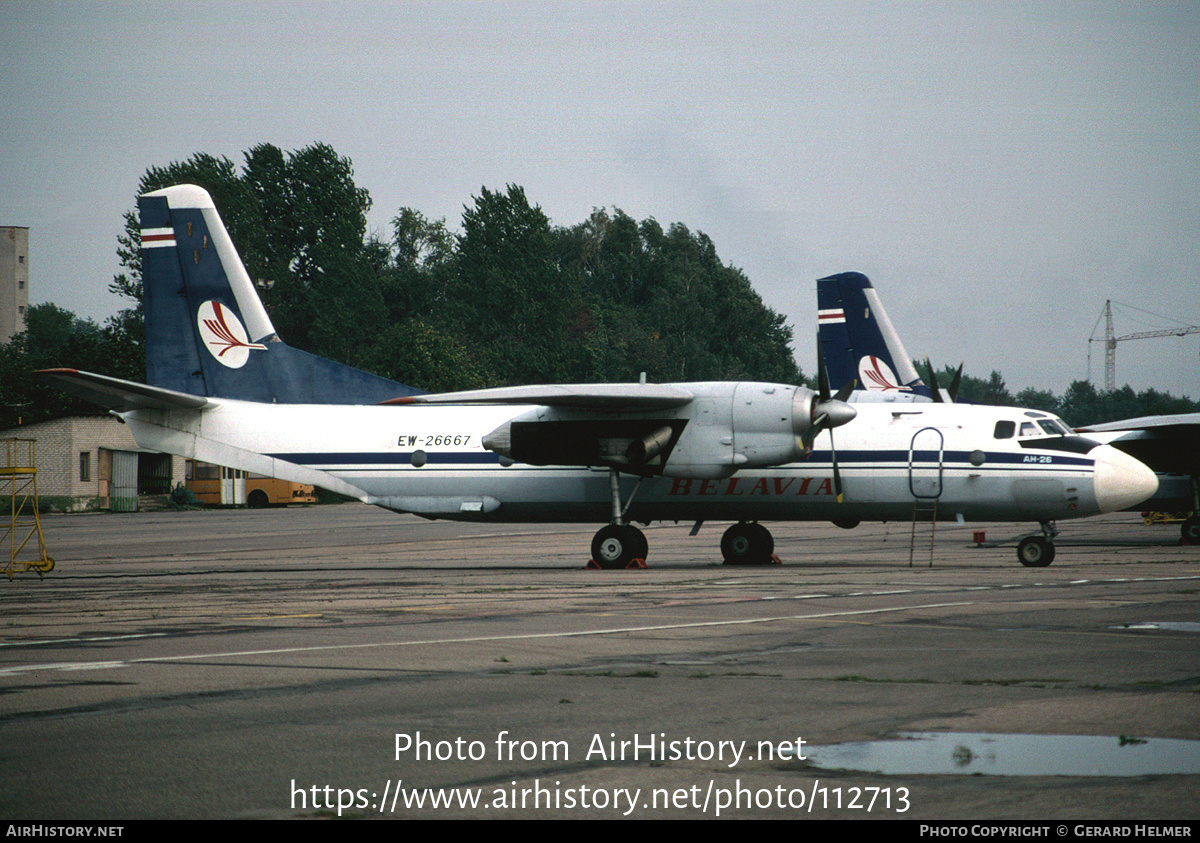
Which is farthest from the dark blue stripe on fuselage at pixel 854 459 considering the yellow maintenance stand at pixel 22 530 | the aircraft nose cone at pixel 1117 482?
the yellow maintenance stand at pixel 22 530

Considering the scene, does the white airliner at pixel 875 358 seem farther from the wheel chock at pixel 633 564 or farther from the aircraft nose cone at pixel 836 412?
the wheel chock at pixel 633 564

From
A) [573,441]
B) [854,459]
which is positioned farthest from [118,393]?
[854,459]

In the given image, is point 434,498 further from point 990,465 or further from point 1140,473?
point 1140,473

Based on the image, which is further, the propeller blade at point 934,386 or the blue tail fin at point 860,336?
the blue tail fin at point 860,336

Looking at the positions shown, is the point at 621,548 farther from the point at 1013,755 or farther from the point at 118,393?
the point at 1013,755

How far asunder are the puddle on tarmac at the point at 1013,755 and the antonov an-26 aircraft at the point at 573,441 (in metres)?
16.0

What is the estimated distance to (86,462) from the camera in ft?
220

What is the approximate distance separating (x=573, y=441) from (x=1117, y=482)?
10604 millimetres

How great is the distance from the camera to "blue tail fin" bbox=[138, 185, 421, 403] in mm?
26859

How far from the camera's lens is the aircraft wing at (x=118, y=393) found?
22.0m

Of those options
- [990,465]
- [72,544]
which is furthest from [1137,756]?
[72,544]

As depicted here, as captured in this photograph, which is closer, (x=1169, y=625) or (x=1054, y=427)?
(x=1169, y=625)

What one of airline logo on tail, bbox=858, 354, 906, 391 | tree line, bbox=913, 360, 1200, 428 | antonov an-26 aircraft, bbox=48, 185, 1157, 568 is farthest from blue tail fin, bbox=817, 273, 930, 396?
tree line, bbox=913, 360, 1200, 428
